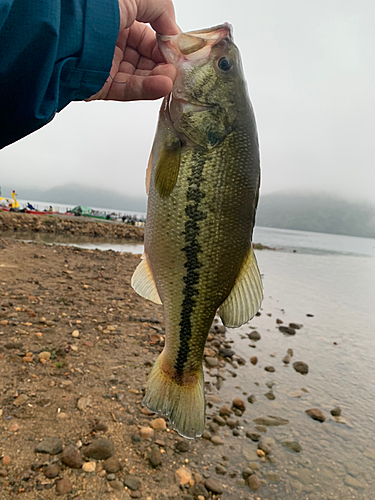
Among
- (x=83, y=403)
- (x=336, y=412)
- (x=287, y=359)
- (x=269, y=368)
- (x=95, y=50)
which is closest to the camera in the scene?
(x=95, y=50)

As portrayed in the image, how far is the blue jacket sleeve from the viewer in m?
1.54

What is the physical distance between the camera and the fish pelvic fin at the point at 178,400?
2138mm

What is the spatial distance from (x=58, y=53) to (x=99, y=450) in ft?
12.3

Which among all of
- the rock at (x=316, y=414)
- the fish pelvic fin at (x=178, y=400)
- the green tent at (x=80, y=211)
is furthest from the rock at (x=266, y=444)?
the green tent at (x=80, y=211)

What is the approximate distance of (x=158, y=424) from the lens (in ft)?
14.5

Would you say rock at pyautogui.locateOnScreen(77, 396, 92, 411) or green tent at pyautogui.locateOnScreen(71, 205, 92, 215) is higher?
green tent at pyautogui.locateOnScreen(71, 205, 92, 215)

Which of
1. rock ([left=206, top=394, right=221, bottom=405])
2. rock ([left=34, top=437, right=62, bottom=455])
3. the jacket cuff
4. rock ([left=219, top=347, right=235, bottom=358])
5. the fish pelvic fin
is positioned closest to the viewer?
Result: the jacket cuff

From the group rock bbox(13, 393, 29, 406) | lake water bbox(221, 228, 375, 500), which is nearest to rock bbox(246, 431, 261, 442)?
lake water bbox(221, 228, 375, 500)

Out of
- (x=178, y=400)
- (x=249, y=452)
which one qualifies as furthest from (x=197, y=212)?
(x=249, y=452)

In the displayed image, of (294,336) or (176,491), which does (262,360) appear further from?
(176,491)

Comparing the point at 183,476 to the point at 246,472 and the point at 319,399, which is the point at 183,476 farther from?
the point at 319,399

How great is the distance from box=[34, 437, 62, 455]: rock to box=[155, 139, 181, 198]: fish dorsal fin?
3117 millimetres

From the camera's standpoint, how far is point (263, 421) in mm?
5324

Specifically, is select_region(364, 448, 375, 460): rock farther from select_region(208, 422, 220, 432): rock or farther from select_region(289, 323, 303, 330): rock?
select_region(289, 323, 303, 330): rock
